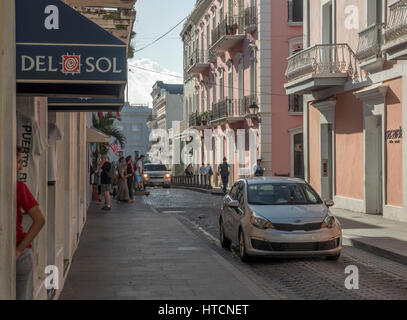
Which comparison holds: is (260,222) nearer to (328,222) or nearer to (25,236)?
(328,222)

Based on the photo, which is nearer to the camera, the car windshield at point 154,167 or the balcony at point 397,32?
the balcony at point 397,32

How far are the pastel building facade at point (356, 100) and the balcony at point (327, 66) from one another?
0.03 meters

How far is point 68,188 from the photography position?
11312 millimetres

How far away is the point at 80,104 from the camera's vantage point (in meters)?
9.84

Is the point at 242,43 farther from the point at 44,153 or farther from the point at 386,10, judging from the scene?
the point at 44,153

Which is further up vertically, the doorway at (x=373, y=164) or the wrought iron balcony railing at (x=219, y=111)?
the wrought iron balcony railing at (x=219, y=111)

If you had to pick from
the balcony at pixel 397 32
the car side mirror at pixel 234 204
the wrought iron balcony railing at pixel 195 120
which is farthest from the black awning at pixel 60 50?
the wrought iron balcony railing at pixel 195 120

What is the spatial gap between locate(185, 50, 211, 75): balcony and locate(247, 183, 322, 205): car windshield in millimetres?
36610

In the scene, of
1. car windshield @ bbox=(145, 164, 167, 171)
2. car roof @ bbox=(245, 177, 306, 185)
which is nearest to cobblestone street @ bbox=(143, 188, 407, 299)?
car roof @ bbox=(245, 177, 306, 185)

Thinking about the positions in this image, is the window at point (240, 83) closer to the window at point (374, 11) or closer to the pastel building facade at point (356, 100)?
the pastel building facade at point (356, 100)

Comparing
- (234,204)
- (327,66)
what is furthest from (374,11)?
(234,204)

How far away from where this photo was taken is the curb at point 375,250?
12.0 metres
